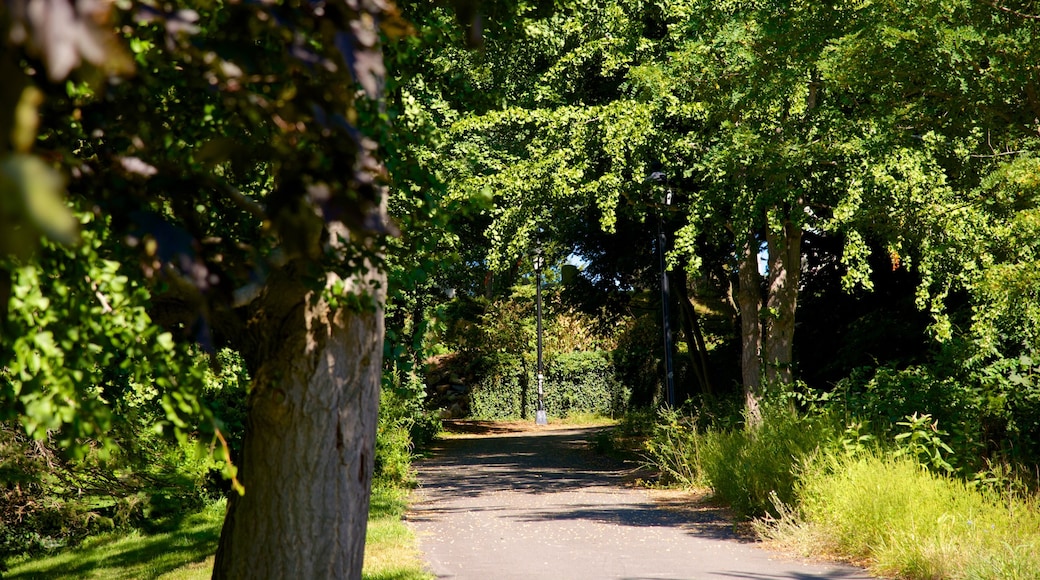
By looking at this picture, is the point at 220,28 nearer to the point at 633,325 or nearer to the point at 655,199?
the point at 655,199

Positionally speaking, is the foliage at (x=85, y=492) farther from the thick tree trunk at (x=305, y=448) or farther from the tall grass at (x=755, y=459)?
the tall grass at (x=755, y=459)

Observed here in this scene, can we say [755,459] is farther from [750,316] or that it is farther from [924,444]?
[750,316]

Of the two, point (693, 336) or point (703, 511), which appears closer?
point (703, 511)

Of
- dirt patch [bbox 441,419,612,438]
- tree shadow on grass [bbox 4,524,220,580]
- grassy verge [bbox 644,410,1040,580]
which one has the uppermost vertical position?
dirt patch [bbox 441,419,612,438]

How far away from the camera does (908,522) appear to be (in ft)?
26.3

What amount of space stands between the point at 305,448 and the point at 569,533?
6481 millimetres

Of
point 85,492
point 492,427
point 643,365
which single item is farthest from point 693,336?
point 492,427

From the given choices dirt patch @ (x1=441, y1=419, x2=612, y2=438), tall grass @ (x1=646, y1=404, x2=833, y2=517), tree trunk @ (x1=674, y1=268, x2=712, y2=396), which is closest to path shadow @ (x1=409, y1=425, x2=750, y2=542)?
tall grass @ (x1=646, y1=404, x2=833, y2=517)

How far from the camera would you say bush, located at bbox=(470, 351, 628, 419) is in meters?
36.1

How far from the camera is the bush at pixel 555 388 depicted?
36094 millimetres

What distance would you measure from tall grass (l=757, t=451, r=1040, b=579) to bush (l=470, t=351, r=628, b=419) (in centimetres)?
2605

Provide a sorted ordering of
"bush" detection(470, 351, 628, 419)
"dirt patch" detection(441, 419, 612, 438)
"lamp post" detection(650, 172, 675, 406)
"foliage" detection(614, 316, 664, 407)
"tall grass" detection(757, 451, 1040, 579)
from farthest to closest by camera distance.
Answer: "bush" detection(470, 351, 628, 419)
"dirt patch" detection(441, 419, 612, 438)
"foliage" detection(614, 316, 664, 407)
"lamp post" detection(650, 172, 675, 406)
"tall grass" detection(757, 451, 1040, 579)

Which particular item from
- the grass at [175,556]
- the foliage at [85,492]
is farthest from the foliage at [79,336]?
the foliage at [85,492]

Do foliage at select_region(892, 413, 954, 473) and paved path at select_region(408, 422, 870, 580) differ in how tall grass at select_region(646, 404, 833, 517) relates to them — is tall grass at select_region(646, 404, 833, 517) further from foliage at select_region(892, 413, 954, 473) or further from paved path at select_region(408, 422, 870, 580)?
foliage at select_region(892, 413, 954, 473)
